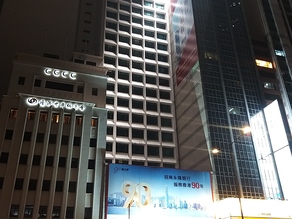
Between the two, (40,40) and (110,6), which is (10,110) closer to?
(40,40)

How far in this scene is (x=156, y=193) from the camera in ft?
141

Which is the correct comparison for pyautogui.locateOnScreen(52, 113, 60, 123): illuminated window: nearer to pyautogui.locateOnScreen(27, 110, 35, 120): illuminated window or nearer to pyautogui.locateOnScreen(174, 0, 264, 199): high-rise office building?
pyautogui.locateOnScreen(27, 110, 35, 120): illuminated window

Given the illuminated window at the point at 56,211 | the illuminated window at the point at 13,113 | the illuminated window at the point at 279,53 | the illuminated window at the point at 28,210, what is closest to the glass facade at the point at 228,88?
the illuminated window at the point at 279,53

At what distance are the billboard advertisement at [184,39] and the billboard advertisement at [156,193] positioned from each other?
21.6 meters

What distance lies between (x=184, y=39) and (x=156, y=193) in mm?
32292

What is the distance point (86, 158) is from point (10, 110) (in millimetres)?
12500

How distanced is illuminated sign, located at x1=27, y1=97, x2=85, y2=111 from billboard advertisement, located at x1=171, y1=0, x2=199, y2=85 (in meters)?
22.4

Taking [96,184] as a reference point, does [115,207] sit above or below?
below

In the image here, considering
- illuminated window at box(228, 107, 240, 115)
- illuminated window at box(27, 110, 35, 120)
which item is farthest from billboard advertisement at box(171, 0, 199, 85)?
illuminated window at box(27, 110, 35, 120)

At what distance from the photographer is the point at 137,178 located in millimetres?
43000

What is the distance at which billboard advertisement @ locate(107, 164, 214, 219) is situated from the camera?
41.1 meters

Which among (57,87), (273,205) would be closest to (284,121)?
(273,205)

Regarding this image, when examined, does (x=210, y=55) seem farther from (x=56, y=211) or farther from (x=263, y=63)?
(x=56, y=211)

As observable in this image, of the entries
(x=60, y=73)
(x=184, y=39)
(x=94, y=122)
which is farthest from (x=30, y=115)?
(x=184, y=39)
